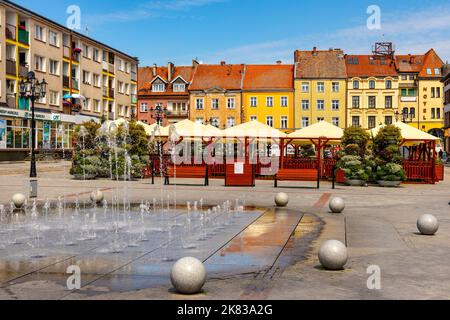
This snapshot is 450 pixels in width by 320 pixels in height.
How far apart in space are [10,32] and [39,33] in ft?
16.8

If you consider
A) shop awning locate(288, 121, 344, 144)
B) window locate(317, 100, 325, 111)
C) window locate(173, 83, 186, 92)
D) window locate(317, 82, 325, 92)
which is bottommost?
shop awning locate(288, 121, 344, 144)

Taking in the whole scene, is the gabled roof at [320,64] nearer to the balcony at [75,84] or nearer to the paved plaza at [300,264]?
the balcony at [75,84]

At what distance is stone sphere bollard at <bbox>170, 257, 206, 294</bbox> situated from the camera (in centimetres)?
623

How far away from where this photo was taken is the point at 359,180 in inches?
980

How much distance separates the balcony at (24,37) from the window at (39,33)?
1.42 metres

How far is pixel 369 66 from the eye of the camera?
247 feet

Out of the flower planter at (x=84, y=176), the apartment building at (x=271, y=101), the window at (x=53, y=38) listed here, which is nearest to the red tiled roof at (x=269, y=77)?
the apartment building at (x=271, y=101)

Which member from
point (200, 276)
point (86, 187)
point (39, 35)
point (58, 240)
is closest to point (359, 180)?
point (86, 187)

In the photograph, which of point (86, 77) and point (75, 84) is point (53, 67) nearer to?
point (75, 84)

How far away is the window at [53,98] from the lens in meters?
49.9

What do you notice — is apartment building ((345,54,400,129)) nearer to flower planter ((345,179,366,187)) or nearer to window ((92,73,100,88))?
window ((92,73,100,88))

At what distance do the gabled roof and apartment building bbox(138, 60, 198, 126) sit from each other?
15.4 metres

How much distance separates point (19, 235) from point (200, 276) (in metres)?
5.56

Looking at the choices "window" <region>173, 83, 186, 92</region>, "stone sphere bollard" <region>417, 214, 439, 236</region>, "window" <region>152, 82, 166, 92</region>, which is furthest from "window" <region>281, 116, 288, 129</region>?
"stone sphere bollard" <region>417, 214, 439, 236</region>
